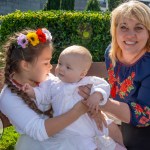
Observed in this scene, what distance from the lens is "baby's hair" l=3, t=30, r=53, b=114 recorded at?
99.6 inches

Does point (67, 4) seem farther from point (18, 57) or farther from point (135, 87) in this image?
point (18, 57)

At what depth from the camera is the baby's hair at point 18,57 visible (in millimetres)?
2529

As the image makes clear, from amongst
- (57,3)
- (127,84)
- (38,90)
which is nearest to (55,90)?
(38,90)

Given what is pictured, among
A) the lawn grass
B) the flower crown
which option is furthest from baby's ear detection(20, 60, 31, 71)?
the lawn grass

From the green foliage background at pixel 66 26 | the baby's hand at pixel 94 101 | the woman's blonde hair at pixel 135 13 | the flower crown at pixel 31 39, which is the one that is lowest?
the green foliage background at pixel 66 26

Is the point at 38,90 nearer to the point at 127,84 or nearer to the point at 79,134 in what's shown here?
the point at 79,134

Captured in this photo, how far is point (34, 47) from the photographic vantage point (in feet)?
8.54

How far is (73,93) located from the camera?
255 centimetres

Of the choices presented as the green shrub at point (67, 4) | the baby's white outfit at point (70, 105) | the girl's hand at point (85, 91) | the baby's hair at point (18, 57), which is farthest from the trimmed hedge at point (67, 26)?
the girl's hand at point (85, 91)

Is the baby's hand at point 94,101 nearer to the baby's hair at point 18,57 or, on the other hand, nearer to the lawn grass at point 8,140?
the baby's hair at point 18,57

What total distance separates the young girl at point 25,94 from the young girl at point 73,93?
0.27 feet

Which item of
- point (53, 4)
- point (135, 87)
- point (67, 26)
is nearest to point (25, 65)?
point (135, 87)

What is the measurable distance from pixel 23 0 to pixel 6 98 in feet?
54.9

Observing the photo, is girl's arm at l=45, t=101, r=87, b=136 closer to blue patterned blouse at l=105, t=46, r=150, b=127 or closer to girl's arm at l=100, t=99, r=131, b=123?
girl's arm at l=100, t=99, r=131, b=123
